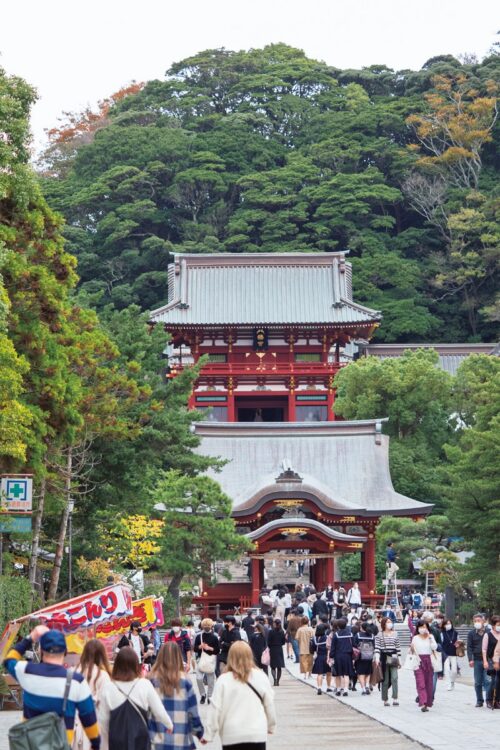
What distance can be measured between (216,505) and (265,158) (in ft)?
141

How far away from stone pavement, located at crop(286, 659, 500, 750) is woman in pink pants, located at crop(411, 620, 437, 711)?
16 cm

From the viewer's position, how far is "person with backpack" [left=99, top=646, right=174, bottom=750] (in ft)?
27.9

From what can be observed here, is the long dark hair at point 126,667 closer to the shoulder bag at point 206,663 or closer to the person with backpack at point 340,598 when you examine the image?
the shoulder bag at point 206,663

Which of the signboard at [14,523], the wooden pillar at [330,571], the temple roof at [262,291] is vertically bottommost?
the signboard at [14,523]

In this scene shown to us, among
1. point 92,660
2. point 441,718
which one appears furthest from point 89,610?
point 92,660

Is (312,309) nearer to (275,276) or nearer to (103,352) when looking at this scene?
(275,276)

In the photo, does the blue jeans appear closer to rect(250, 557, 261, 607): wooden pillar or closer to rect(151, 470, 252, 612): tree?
rect(151, 470, 252, 612): tree

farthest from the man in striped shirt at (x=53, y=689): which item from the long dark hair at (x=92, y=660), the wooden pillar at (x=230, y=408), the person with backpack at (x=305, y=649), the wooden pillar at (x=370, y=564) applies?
the wooden pillar at (x=230, y=408)

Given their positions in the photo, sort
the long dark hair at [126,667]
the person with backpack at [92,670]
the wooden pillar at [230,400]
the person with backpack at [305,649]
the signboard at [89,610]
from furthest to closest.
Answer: the wooden pillar at [230,400] < the person with backpack at [305,649] < the signboard at [89,610] < the person with backpack at [92,670] < the long dark hair at [126,667]

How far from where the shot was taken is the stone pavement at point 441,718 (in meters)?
Result: 12.5

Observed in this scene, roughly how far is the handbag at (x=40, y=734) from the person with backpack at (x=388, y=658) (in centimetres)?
954

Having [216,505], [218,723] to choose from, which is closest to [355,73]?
[216,505]

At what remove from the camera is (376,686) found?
67.1ft

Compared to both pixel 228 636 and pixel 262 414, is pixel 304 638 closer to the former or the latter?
pixel 228 636
